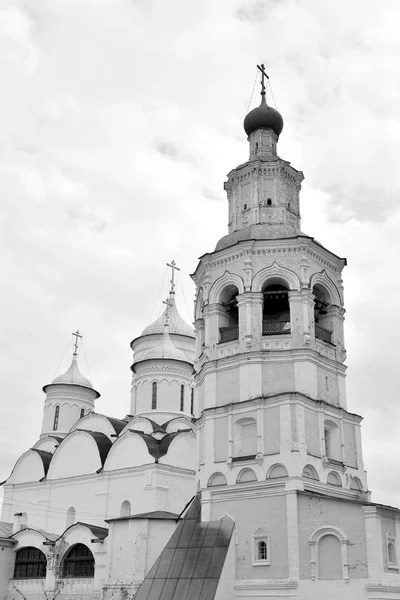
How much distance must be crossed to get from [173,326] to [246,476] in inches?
618

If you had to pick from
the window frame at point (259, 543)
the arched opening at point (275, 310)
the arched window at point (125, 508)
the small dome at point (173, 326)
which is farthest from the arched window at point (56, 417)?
the window frame at point (259, 543)

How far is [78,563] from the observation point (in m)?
20.8

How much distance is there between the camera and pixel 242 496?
14836 mm

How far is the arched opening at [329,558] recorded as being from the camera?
539 inches

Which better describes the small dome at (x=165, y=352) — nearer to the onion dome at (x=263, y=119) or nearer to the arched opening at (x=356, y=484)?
the onion dome at (x=263, y=119)

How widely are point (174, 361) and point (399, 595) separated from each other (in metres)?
14.9

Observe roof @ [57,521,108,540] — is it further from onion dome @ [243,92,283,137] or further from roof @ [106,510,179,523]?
onion dome @ [243,92,283,137]

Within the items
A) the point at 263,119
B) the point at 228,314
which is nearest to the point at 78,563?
the point at 228,314

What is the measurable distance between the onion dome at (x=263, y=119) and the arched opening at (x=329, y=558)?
1108 centimetres

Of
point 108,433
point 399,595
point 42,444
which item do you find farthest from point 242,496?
point 42,444

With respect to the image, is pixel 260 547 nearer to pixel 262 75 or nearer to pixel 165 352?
pixel 262 75

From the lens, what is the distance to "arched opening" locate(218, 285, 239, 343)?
16.8m

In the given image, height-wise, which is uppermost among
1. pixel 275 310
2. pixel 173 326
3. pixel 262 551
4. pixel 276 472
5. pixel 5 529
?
pixel 173 326

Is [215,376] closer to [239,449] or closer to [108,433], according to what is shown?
[239,449]
